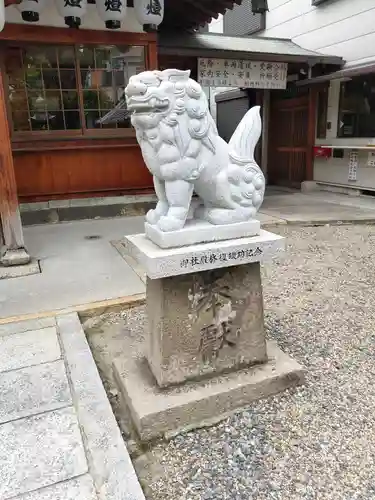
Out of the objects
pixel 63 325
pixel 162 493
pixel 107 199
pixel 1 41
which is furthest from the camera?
pixel 107 199

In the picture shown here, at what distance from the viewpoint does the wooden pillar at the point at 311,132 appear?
9.06 meters

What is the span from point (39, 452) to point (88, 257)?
299cm

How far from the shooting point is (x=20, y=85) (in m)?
5.82

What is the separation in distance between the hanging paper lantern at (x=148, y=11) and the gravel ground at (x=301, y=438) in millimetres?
4982

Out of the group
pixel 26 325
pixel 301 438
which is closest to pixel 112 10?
pixel 26 325

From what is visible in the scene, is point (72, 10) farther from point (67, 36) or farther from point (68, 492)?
point (68, 492)

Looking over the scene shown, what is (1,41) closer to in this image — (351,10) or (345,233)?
(345,233)

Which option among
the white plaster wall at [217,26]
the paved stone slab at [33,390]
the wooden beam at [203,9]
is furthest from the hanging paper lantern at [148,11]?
the white plaster wall at [217,26]

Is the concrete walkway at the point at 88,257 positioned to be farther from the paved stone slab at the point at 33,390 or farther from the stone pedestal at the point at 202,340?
the stone pedestal at the point at 202,340

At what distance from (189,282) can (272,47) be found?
860cm

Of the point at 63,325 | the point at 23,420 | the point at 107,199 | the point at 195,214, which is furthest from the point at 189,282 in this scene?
the point at 107,199

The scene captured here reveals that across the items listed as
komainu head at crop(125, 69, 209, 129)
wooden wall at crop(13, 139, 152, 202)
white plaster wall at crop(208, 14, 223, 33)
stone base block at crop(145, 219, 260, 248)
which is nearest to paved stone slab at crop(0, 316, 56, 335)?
stone base block at crop(145, 219, 260, 248)

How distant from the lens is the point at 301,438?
187cm

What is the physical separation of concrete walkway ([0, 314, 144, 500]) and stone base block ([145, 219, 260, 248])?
96 cm
